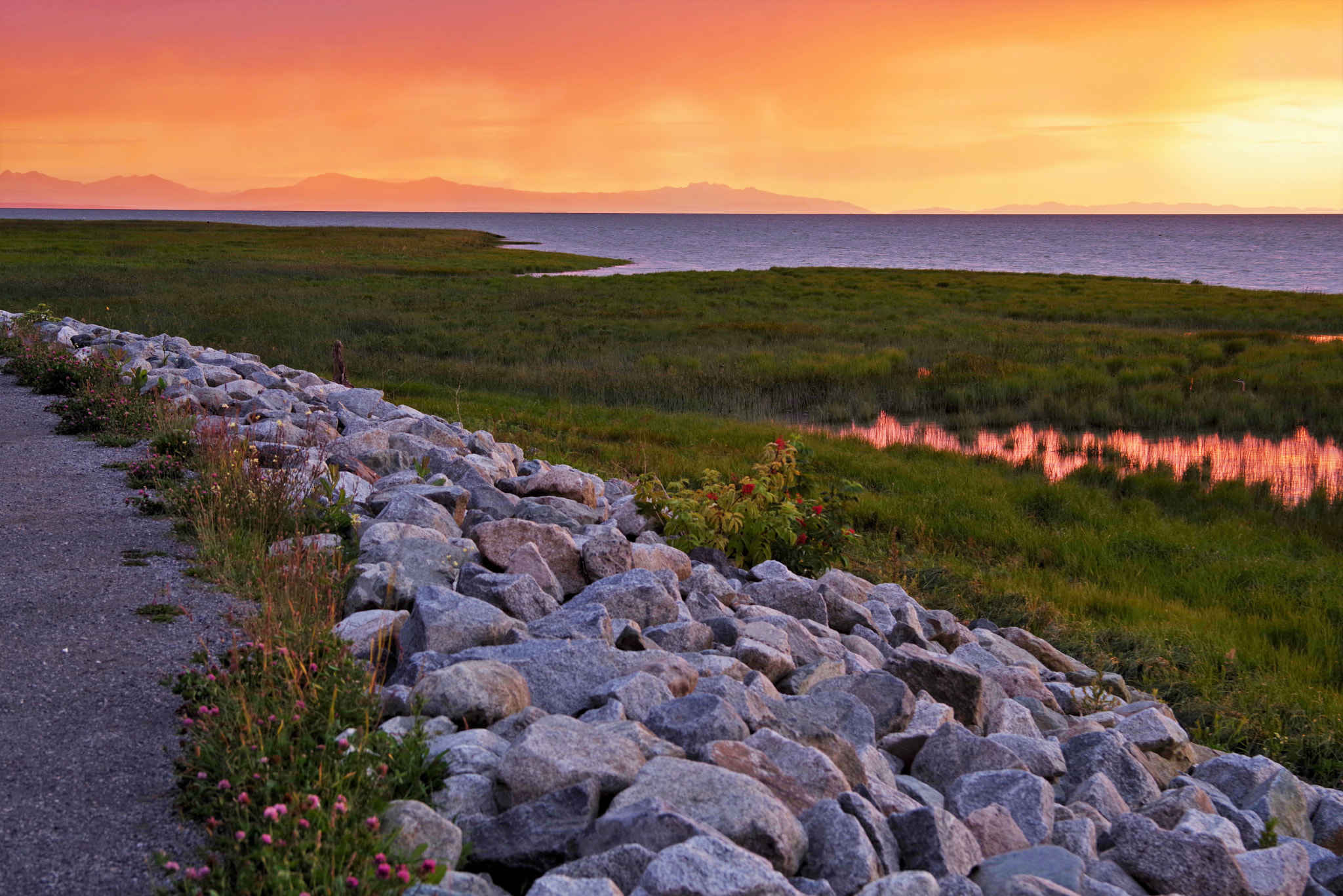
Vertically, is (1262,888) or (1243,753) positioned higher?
(1262,888)

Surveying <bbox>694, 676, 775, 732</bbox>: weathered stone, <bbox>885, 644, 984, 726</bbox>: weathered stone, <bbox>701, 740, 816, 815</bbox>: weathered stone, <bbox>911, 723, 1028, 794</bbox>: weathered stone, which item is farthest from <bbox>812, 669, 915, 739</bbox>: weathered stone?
<bbox>701, 740, 816, 815</bbox>: weathered stone

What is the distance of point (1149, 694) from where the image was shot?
23.0 feet

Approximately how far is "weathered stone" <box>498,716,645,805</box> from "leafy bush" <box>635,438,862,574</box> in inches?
158

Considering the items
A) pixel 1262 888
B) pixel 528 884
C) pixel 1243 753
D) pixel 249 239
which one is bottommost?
pixel 1243 753

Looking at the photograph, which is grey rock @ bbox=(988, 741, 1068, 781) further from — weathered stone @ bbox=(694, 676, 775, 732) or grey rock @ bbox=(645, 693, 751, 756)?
grey rock @ bbox=(645, 693, 751, 756)

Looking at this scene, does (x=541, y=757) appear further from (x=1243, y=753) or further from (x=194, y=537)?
(x=1243, y=753)

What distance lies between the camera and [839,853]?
3307mm

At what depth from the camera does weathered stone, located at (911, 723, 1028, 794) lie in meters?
4.50

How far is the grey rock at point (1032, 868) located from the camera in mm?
3332

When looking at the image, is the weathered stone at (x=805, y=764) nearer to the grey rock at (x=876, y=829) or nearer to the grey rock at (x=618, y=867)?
the grey rock at (x=876, y=829)

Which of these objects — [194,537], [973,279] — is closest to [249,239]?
[973,279]

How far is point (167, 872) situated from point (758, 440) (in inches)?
495

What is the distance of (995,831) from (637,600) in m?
2.55

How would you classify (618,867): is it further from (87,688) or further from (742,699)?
(87,688)
